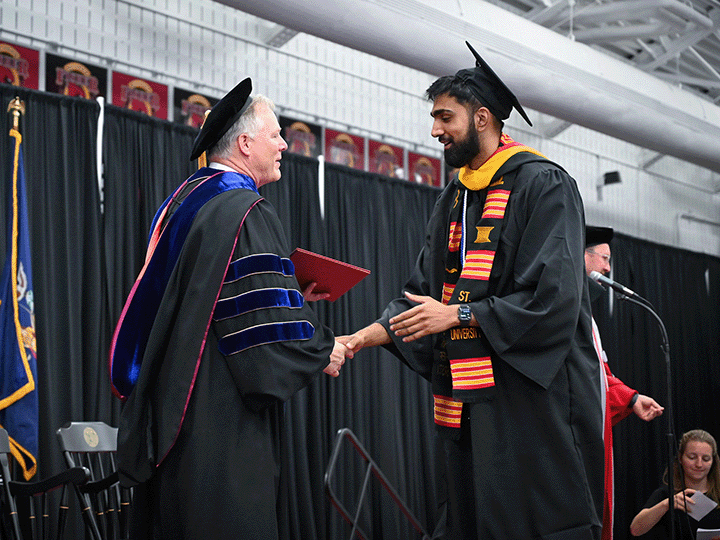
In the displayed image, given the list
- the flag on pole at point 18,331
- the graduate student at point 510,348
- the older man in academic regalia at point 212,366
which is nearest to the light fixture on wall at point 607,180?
the flag on pole at point 18,331

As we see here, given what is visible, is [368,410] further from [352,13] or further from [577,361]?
[577,361]

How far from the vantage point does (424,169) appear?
735 centimetres

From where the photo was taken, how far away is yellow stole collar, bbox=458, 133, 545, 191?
7.92ft

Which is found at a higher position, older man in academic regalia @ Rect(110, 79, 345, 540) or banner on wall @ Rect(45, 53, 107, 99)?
banner on wall @ Rect(45, 53, 107, 99)

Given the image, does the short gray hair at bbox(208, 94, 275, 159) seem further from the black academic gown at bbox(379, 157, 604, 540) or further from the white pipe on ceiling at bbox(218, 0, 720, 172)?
the white pipe on ceiling at bbox(218, 0, 720, 172)

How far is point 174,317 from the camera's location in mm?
2268

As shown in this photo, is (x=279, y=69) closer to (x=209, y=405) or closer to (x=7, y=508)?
(x=7, y=508)

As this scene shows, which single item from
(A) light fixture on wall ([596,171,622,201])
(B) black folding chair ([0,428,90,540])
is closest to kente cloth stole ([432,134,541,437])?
(B) black folding chair ([0,428,90,540])

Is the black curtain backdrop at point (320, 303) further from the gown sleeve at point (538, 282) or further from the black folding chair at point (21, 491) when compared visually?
the black folding chair at point (21, 491)

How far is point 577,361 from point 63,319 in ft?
11.3

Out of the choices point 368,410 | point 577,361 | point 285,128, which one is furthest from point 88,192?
point 577,361

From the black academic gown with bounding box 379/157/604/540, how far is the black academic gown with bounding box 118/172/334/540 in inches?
19.9

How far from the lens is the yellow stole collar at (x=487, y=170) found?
95.0 inches

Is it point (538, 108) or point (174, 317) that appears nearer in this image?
point (174, 317)
